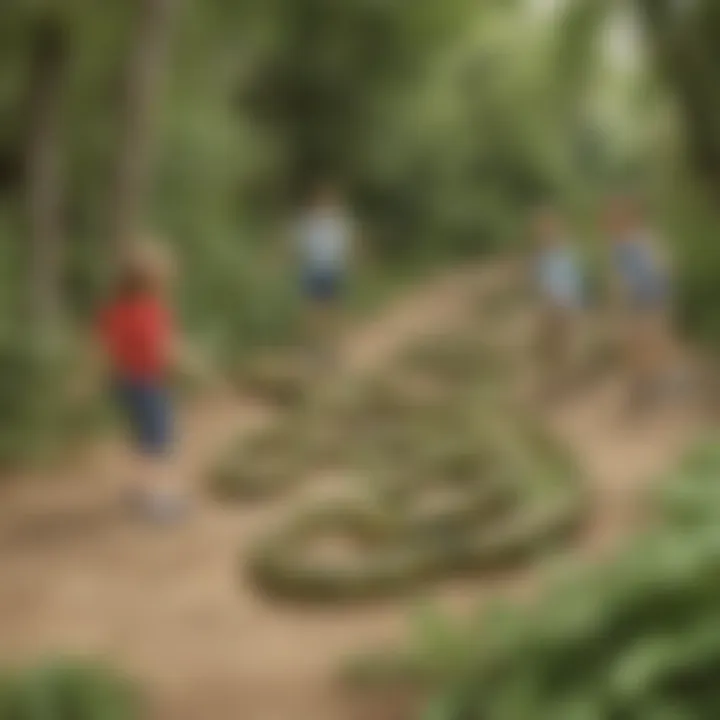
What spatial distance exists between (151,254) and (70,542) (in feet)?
4.85

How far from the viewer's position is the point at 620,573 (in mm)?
4664

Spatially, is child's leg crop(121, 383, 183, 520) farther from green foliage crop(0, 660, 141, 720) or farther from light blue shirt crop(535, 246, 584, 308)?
light blue shirt crop(535, 246, 584, 308)

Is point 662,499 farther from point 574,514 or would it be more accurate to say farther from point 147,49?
point 147,49

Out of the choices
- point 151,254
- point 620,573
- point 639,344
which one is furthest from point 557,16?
point 620,573

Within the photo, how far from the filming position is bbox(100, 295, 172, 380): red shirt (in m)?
7.30

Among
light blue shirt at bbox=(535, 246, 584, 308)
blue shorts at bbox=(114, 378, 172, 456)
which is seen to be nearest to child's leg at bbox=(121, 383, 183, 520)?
blue shorts at bbox=(114, 378, 172, 456)

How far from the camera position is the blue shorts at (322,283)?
1210cm

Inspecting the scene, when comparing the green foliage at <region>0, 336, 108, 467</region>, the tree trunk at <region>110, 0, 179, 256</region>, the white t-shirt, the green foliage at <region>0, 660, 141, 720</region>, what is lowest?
the green foliage at <region>0, 660, 141, 720</region>

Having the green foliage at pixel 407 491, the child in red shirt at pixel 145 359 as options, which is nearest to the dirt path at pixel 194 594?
the green foliage at pixel 407 491

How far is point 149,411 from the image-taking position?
745 cm

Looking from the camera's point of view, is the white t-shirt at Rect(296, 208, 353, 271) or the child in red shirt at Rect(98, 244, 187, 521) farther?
the white t-shirt at Rect(296, 208, 353, 271)

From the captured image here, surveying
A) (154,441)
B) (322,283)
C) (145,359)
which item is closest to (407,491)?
(154,441)

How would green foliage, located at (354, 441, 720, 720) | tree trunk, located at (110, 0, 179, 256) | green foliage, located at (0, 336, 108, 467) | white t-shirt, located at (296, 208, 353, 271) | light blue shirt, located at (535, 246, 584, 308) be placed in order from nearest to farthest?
green foliage, located at (354, 441, 720, 720) < green foliage, located at (0, 336, 108, 467) < light blue shirt, located at (535, 246, 584, 308) < tree trunk, located at (110, 0, 179, 256) < white t-shirt, located at (296, 208, 353, 271)

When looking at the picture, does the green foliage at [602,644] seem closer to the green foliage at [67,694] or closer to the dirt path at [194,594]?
the dirt path at [194,594]
